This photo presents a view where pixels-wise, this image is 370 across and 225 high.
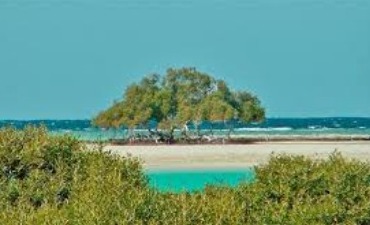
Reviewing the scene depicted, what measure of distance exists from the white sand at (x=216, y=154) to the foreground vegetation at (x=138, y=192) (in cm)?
3640

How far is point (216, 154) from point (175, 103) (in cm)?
2600

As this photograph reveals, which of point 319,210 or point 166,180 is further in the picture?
point 166,180

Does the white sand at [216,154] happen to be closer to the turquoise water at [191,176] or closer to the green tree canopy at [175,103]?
the turquoise water at [191,176]

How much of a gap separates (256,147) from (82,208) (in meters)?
59.3

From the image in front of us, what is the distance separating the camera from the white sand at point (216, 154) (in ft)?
196

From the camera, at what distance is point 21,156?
59.2 feet

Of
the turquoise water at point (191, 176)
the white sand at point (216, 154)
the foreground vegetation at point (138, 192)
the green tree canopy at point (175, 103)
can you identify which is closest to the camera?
the foreground vegetation at point (138, 192)

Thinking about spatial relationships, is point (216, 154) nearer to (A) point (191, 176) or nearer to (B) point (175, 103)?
(A) point (191, 176)

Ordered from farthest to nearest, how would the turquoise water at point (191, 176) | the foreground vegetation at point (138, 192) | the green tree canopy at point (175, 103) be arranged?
the green tree canopy at point (175, 103) → the turquoise water at point (191, 176) → the foreground vegetation at point (138, 192)

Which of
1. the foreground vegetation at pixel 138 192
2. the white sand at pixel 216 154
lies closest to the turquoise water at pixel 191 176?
the white sand at pixel 216 154

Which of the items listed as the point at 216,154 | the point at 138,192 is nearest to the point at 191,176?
the point at 216,154

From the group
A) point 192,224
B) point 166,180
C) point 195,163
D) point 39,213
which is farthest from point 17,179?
point 195,163

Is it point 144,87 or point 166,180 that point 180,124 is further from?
point 166,180

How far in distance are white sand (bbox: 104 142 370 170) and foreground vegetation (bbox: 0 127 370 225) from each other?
1433 inches
